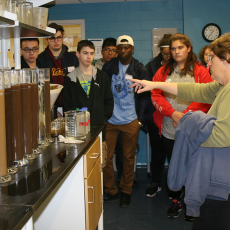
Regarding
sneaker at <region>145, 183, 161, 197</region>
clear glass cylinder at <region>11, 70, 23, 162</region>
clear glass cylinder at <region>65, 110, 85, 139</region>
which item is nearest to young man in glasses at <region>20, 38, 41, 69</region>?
clear glass cylinder at <region>65, 110, 85, 139</region>

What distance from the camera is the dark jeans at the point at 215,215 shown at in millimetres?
1333

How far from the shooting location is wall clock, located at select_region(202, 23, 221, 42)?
168 inches

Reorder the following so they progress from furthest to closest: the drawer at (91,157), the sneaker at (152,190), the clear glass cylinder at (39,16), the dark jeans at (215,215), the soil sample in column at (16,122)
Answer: the sneaker at (152,190)
the drawer at (91,157)
the clear glass cylinder at (39,16)
the dark jeans at (215,215)
the soil sample in column at (16,122)

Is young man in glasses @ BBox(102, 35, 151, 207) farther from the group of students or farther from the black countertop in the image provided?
the black countertop

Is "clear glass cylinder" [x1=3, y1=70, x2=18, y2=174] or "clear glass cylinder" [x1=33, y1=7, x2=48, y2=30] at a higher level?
"clear glass cylinder" [x1=33, y1=7, x2=48, y2=30]

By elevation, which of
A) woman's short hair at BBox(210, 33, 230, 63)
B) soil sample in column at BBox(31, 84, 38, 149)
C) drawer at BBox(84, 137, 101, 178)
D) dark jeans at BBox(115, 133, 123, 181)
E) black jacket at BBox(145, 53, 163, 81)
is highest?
black jacket at BBox(145, 53, 163, 81)

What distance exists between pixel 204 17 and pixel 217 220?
12.3 ft

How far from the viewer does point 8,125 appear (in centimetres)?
107

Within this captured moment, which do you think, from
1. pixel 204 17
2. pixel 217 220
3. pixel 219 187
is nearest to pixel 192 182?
pixel 219 187

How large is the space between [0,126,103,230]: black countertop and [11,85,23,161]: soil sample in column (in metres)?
0.09

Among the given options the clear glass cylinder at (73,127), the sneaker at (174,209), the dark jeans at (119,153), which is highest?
the clear glass cylinder at (73,127)

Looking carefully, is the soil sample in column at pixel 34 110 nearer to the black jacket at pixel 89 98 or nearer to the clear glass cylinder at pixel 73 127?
the clear glass cylinder at pixel 73 127

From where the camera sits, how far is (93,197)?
1.76m

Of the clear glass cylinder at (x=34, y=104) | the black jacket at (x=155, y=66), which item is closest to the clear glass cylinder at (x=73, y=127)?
the clear glass cylinder at (x=34, y=104)
